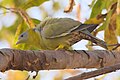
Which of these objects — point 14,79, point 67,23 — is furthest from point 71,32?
point 14,79

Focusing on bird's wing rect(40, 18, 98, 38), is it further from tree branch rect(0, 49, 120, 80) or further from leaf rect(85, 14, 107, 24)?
tree branch rect(0, 49, 120, 80)

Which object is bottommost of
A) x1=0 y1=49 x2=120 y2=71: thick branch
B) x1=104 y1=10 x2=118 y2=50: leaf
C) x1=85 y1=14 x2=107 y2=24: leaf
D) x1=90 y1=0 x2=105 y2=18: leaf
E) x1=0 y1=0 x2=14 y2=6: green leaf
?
x1=0 y1=49 x2=120 y2=71: thick branch

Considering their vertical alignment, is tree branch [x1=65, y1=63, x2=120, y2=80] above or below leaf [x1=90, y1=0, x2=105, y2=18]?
below

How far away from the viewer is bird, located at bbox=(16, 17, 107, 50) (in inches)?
52.1

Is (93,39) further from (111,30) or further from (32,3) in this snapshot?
(32,3)

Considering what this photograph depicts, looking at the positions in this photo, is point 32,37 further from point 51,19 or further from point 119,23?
point 51,19

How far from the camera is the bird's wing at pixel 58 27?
56.3 inches

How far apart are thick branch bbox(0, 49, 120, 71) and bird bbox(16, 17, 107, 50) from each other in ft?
0.57

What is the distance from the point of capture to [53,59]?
93 cm

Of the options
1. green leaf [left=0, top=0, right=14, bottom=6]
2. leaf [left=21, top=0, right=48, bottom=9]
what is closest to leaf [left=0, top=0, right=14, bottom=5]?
green leaf [left=0, top=0, right=14, bottom=6]

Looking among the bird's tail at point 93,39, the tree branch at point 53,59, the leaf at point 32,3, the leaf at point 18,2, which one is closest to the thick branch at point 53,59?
the tree branch at point 53,59

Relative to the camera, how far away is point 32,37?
1107 mm

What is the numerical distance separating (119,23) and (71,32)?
37 centimetres

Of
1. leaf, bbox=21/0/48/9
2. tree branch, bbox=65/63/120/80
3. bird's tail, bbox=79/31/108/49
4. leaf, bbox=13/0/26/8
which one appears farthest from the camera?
leaf, bbox=13/0/26/8
